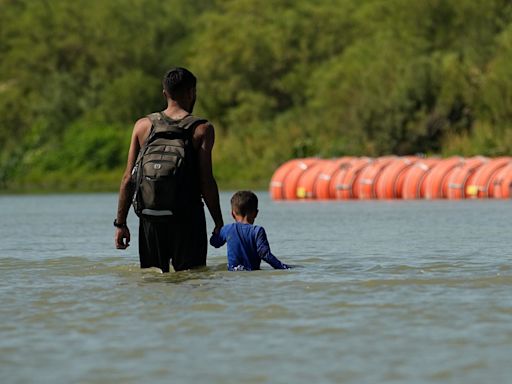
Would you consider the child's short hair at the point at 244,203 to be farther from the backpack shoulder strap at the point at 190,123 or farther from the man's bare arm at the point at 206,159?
the backpack shoulder strap at the point at 190,123

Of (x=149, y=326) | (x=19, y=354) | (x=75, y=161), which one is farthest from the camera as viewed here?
(x=75, y=161)

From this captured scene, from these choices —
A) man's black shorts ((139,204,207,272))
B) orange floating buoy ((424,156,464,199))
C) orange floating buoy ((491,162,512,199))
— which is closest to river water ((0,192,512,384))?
man's black shorts ((139,204,207,272))

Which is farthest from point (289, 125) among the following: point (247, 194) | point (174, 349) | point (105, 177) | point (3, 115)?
point (174, 349)

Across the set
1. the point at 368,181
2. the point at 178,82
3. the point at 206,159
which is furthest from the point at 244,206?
the point at 368,181

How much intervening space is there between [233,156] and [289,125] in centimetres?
326

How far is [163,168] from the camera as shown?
→ 10156mm

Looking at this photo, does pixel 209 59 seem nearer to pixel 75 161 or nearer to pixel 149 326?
pixel 75 161

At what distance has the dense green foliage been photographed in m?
51.1

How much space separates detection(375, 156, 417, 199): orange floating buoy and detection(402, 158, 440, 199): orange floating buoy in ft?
0.63

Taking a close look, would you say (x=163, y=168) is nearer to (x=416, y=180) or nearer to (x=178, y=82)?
(x=178, y=82)

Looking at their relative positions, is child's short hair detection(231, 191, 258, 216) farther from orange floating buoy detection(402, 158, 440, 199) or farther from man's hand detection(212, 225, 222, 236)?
orange floating buoy detection(402, 158, 440, 199)

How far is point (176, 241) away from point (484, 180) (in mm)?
22805

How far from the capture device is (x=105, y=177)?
60375mm

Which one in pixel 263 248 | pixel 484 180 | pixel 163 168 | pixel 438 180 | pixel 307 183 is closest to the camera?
pixel 163 168
